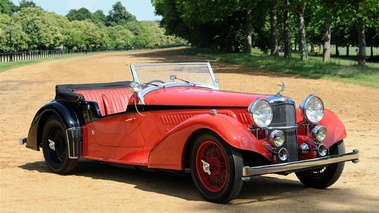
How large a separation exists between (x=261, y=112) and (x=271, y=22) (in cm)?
4133

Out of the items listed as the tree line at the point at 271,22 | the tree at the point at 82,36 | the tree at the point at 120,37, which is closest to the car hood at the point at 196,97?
the tree line at the point at 271,22

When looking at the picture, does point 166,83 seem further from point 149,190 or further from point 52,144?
point 52,144

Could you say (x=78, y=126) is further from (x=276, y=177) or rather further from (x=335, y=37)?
(x=335, y=37)

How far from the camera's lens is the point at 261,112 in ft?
22.0

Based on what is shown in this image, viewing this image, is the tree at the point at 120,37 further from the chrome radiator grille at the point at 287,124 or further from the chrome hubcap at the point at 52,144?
the chrome radiator grille at the point at 287,124

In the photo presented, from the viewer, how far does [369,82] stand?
24297 millimetres

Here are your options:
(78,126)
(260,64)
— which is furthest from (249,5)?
(78,126)

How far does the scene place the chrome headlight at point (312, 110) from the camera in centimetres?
720

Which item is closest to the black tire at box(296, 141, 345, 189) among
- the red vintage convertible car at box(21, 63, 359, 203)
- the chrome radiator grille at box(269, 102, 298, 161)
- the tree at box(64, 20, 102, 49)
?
the red vintage convertible car at box(21, 63, 359, 203)

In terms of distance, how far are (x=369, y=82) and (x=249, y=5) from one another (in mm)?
22489

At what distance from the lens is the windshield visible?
27.2 ft

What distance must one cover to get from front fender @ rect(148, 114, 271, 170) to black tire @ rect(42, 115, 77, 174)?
175 centimetres

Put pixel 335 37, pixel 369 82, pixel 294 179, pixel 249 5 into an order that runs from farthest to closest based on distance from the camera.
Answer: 1. pixel 335 37
2. pixel 249 5
3. pixel 369 82
4. pixel 294 179

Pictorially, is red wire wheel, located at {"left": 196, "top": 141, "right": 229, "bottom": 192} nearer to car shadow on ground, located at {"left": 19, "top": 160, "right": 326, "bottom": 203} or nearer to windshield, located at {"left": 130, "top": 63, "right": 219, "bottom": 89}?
car shadow on ground, located at {"left": 19, "top": 160, "right": 326, "bottom": 203}
